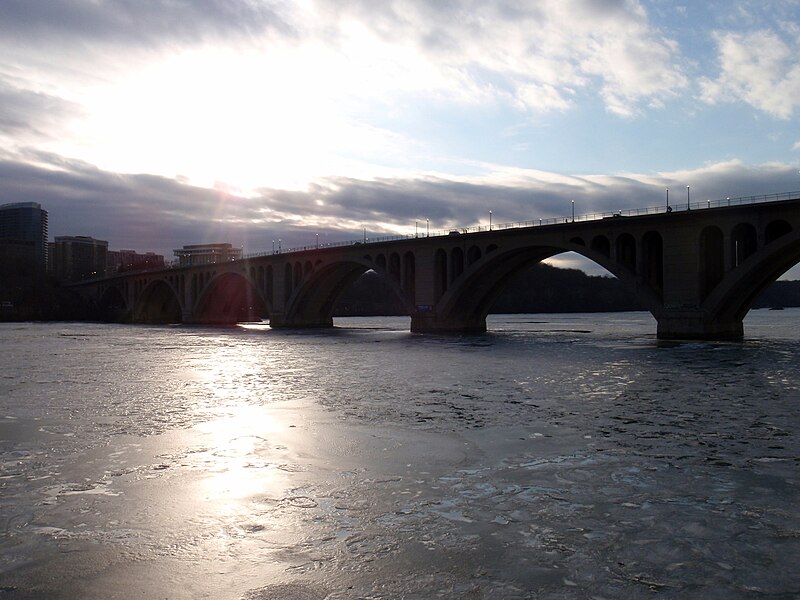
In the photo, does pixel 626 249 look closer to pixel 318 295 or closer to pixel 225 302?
pixel 318 295

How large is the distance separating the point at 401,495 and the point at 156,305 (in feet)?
532

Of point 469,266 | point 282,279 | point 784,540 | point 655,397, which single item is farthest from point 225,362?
point 282,279

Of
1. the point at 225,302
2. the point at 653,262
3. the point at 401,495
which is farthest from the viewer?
the point at 225,302

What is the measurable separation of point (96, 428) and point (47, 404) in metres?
5.16

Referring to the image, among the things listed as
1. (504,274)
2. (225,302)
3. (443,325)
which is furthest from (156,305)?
(504,274)

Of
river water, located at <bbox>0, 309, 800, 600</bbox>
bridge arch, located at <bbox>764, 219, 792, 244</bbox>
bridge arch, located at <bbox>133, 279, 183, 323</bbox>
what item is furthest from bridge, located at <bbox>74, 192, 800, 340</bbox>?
river water, located at <bbox>0, 309, 800, 600</bbox>

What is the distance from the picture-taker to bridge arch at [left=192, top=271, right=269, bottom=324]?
128m

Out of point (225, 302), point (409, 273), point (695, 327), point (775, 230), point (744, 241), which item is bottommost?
point (695, 327)

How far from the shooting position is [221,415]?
16891mm

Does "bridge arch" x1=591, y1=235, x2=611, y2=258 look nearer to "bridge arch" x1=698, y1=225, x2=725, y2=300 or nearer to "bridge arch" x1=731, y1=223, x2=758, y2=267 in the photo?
"bridge arch" x1=698, y1=225, x2=725, y2=300

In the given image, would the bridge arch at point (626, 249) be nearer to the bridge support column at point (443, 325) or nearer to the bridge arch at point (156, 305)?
the bridge support column at point (443, 325)

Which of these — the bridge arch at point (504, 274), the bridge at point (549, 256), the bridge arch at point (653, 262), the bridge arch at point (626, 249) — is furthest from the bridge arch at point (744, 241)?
the bridge arch at point (626, 249)

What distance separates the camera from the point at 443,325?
78250mm

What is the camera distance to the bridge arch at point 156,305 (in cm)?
15325
